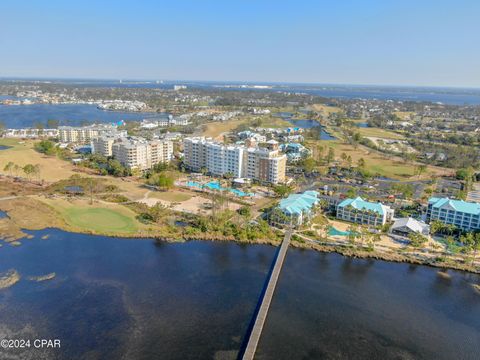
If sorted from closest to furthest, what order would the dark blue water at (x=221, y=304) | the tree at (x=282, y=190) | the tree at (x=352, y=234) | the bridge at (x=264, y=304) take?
the bridge at (x=264, y=304) → the dark blue water at (x=221, y=304) → the tree at (x=352, y=234) → the tree at (x=282, y=190)

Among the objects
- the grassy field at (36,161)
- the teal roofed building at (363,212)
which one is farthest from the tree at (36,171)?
the teal roofed building at (363,212)

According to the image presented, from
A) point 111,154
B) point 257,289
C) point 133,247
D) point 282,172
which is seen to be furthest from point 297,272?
point 111,154

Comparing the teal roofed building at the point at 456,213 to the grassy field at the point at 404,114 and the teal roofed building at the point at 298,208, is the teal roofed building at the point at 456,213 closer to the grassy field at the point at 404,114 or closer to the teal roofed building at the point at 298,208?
the teal roofed building at the point at 298,208

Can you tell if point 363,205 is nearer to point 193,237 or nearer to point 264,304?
point 193,237

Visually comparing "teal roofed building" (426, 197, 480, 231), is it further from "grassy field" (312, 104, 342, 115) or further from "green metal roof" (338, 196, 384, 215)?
"grassy field" (312, 104, 342, 115)

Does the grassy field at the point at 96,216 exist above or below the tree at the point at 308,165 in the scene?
below

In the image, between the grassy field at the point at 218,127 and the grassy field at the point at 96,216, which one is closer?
the grassy field at the point at 96,216
